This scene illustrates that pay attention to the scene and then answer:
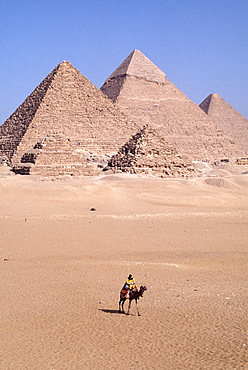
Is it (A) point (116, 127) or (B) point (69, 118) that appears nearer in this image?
(B) point (69, 118)

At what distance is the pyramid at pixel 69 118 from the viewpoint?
132 ft

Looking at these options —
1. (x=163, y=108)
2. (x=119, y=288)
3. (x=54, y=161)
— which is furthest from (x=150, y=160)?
(x=163, y=108)

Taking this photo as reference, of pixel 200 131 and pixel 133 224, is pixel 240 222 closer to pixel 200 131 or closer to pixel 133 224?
pixel 133 224

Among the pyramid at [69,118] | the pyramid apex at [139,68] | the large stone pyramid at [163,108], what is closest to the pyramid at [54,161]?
the pyramid at [69,118]

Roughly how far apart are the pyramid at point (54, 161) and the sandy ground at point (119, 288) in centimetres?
1020

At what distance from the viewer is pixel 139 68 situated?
59.9 metres

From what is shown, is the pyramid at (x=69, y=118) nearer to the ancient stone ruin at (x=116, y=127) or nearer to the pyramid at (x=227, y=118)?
the ancient stone ruin at (x=116, y=127)

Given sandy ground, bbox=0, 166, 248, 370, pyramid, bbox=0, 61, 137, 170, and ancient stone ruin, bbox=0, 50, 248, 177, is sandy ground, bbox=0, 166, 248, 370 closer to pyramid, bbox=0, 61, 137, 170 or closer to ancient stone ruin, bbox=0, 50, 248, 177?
ancient stone ruin, bbox=0, 50, 248, 177

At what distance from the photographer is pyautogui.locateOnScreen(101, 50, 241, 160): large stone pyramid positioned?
56.7 m

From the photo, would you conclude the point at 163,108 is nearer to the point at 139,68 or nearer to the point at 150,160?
the point at 139,68

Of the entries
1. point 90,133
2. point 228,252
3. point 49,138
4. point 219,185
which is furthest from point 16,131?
point 228,252

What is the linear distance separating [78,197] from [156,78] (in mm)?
45487

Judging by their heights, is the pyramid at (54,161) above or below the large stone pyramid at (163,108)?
below

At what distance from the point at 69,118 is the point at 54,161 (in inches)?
671
